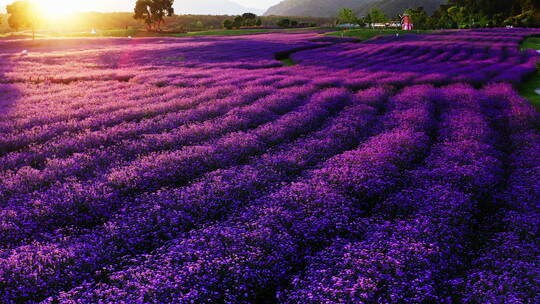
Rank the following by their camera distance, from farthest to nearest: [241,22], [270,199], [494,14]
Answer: [241,22]
[494,14]
[270,199]

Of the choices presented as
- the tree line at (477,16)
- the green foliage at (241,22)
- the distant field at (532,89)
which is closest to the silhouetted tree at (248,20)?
the green foliage at (241,22)

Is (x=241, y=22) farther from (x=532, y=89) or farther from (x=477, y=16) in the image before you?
(x=532, y=89)

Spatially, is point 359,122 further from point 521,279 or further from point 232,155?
point 521,279

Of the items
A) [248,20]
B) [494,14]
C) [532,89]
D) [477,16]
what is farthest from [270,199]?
[248,20]

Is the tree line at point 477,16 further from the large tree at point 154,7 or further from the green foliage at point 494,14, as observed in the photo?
the large tree at point 154,7

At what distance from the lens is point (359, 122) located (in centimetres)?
1198

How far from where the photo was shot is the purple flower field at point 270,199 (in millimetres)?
4895

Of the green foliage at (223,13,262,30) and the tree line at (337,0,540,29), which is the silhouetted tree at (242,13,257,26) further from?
the tree line at (337,0,540,29)

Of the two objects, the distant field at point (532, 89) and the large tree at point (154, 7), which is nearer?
the distant field at point (532, 89)

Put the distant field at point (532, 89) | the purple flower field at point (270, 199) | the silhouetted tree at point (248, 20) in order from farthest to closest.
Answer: the silhouetted tree at point (248, 20), the distant field at point (532, 89), the purple flower field at point (270, 199)

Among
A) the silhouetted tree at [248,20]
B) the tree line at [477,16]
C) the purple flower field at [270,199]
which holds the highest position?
the silhouetted tree at [248,20]

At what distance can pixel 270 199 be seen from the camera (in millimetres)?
7078

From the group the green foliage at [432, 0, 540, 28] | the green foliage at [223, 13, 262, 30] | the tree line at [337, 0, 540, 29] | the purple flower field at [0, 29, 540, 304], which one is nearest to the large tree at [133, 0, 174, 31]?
the green foliage at [223, 13, 262, 30]

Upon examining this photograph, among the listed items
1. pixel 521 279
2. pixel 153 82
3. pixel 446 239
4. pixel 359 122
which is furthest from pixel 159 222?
pixel 153 82
